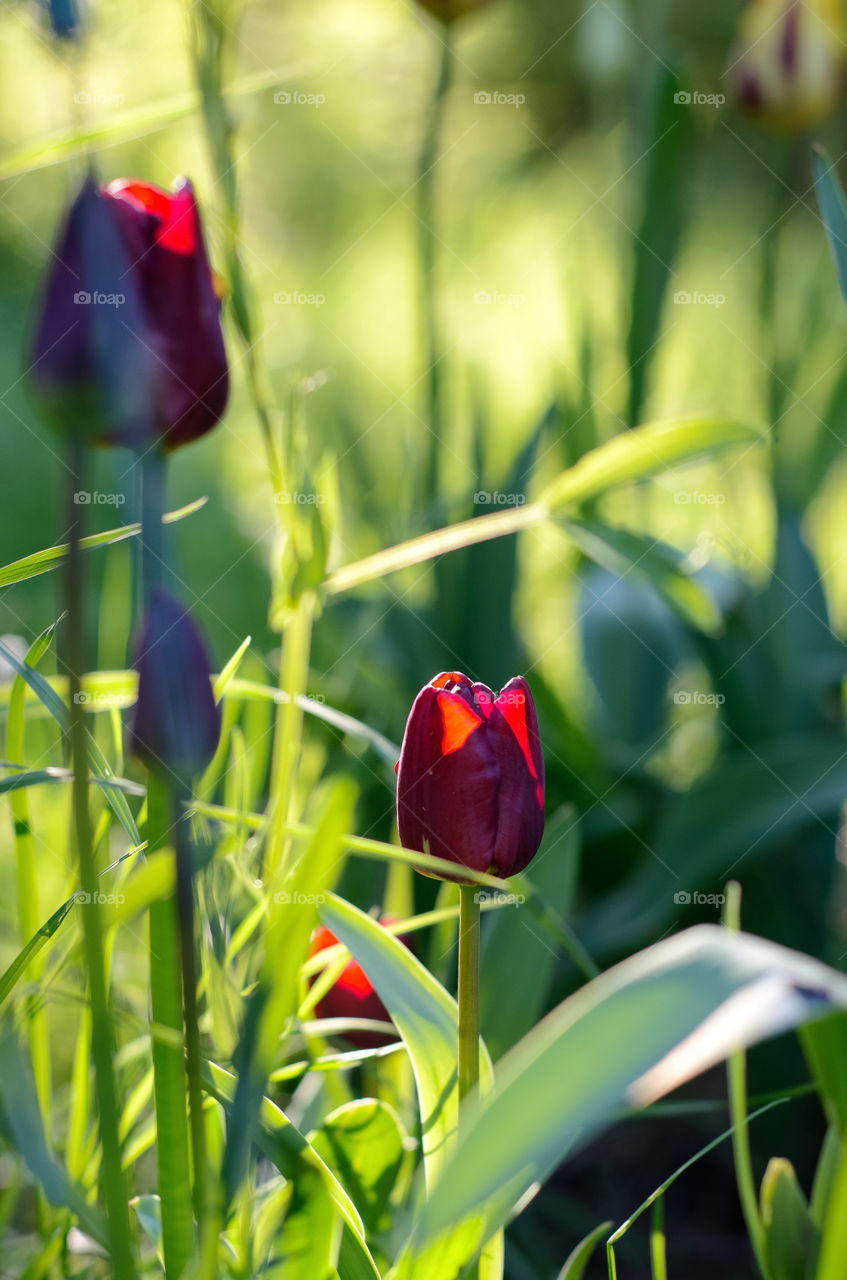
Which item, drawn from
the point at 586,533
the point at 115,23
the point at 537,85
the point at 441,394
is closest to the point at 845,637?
the point at 441,394

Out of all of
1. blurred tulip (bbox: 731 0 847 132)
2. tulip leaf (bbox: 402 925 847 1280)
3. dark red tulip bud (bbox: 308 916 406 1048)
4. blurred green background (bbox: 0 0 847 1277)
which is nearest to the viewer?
tulip leaf (bbox: 402 925 847 1280)

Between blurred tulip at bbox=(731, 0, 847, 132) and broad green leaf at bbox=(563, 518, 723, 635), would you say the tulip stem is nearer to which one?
broad green leaf at bbox=(563, 518, 723, 635)

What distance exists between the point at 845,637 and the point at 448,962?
0.40m

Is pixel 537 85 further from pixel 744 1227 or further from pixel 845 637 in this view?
pixel 744 1227

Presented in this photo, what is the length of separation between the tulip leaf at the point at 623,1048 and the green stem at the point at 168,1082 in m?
0.08

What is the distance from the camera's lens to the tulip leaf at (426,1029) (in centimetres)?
24

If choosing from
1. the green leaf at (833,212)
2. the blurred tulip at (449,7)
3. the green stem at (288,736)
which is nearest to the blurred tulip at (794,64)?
the blurred tulip at (449,7)

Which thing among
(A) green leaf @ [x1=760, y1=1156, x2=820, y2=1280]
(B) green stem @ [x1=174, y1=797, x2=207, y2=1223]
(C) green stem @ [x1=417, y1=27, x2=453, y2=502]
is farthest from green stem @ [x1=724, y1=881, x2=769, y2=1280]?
(C) green stem @ [x1=417, y1=27, x2=453, y2=502]

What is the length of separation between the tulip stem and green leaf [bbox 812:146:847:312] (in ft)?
0.66

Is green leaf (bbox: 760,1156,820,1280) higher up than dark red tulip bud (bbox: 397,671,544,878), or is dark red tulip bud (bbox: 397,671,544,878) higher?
dark red tulip bud (bbox: 397,671,544,878)

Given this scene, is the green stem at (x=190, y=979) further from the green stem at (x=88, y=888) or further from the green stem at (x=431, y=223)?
the green stem at (x=431, y=223)

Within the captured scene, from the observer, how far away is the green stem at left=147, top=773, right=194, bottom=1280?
205mm

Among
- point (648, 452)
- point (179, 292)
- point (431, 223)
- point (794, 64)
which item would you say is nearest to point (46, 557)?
point (179, 292)

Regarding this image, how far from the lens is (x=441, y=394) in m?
0.68
